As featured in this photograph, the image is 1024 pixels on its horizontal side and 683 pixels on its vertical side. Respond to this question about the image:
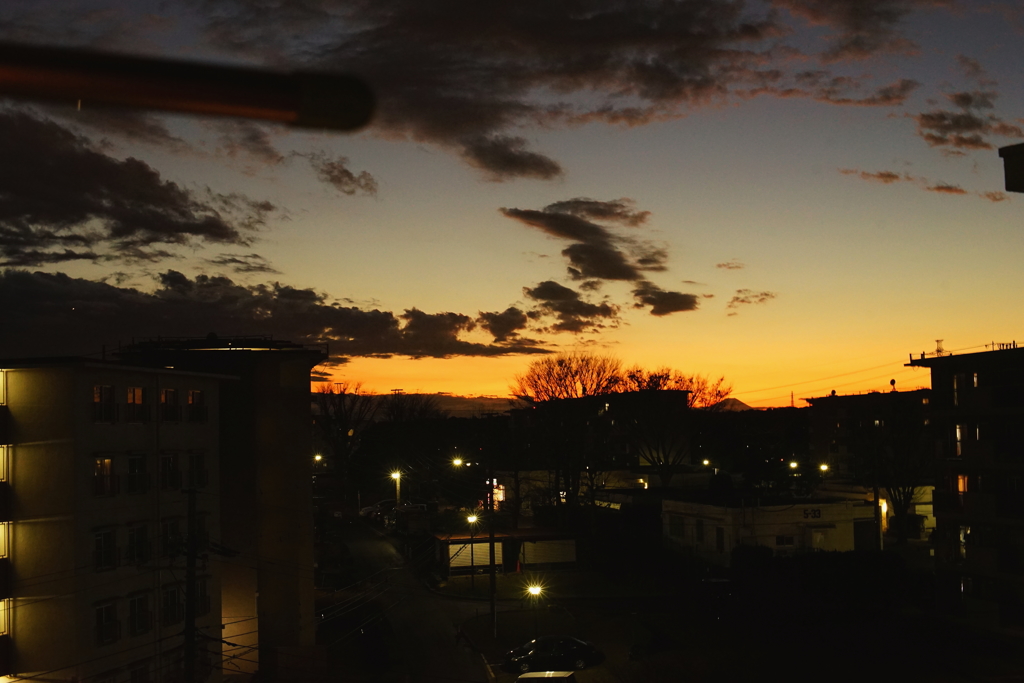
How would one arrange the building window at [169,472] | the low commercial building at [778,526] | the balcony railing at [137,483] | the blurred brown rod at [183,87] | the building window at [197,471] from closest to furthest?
the blurred brown rod at [183,87] → the balcony railing at [137,483] → the building window at [169,472] → the building window at [197,471] → the low commercial building at [778,526]

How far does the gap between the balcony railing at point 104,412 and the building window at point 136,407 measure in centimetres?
47

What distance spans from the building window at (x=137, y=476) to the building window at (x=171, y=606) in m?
2.50

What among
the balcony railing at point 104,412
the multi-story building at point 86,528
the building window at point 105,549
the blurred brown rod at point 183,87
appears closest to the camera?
the blurred brown rod at point 183,87

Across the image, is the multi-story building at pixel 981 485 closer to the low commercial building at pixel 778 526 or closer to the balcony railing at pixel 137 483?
the low commercial building at pixel 778 526

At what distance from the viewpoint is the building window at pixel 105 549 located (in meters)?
18.1

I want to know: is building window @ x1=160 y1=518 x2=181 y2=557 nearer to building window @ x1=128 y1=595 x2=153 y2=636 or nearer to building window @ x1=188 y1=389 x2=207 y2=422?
building window @ x1=128 y1=595 x2=153 y2=636

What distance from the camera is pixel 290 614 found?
25.1 m

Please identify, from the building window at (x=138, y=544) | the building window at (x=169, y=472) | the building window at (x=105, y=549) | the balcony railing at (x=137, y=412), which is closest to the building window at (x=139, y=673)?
the building window at (x=138, y=544)

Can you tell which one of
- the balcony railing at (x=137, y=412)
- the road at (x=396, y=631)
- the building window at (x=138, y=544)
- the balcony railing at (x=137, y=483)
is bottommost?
the road at (x=396, y=631)

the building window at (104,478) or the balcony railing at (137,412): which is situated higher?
the balcony railing at (137,412)

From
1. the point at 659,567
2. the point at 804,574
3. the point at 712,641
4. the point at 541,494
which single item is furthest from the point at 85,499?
the point at 541,494

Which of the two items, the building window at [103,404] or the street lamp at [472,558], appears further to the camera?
the street lamp at [472,558]

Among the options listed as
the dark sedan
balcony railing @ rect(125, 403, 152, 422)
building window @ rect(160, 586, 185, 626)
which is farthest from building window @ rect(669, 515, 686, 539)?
balcony railing @ rect(125, 403, 152, 422)

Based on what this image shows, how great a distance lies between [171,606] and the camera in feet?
66.8
